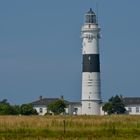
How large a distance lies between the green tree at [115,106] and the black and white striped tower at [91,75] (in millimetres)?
15653

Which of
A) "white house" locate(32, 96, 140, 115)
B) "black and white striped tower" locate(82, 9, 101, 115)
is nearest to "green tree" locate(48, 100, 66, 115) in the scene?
"white house" locate(32, 96, 140, 115)

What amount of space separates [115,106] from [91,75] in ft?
83.5

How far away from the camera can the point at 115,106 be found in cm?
11650

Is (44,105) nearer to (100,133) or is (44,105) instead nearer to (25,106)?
(25,106)

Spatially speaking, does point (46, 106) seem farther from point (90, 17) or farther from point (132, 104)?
point (90, 17)

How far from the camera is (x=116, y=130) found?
37031mm

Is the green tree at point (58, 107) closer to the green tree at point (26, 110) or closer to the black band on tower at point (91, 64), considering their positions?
the green tree at point (26, 110)

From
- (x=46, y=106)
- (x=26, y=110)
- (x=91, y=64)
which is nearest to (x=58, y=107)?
(x=26, y=110)

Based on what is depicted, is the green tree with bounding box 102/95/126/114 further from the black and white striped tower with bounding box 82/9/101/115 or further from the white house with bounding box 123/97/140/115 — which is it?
the black and white striped tower with bounding box 82/9/101/115

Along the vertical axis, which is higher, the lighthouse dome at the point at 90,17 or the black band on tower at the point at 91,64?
the lighthouse dome at the point at 90,17

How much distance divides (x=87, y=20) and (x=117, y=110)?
21961 millimetres

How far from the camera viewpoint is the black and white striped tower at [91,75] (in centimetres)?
9181

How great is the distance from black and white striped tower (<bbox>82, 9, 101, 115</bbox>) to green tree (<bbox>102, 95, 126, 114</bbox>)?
1565 centimetres

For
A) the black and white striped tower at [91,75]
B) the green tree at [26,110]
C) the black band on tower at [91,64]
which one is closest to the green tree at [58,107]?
the green tree at [26,110]
